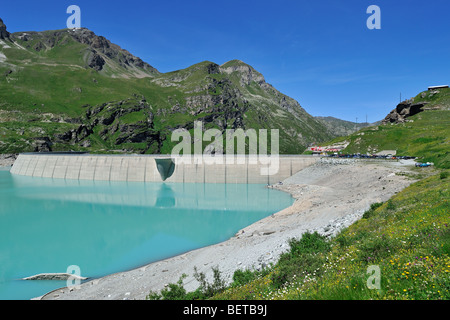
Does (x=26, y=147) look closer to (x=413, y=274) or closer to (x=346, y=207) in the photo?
(x=346, y=207)

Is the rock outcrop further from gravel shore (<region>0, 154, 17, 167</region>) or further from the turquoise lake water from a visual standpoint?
gravel shore (<region>0, 154, 17, 167</region>)

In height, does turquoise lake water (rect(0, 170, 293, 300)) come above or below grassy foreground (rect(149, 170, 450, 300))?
below

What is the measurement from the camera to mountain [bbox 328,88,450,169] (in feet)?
178

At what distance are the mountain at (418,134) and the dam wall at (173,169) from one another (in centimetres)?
2136

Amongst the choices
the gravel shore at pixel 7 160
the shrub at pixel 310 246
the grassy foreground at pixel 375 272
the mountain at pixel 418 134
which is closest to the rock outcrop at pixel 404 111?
the mountain at pixel 418 134

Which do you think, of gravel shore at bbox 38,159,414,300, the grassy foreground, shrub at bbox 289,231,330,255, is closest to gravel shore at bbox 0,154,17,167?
gravel shore at bbox 38,159,414,300

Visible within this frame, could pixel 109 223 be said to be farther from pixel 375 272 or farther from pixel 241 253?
pixel 375 272

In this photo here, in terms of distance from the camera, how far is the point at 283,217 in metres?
29.2

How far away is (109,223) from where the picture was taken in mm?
32969

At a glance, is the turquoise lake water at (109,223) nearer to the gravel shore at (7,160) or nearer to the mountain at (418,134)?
the mountain at (418,134)

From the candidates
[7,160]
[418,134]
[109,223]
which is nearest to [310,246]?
[109,223]

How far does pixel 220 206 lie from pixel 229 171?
20.1m

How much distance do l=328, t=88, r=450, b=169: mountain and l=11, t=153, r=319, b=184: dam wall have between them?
21363 mm
